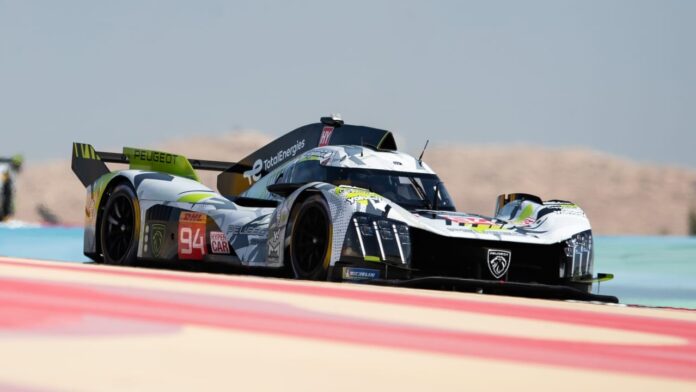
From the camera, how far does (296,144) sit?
1342 cm

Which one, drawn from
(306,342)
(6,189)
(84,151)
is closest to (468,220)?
(84,151)

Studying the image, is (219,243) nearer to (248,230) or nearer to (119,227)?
(248,230)

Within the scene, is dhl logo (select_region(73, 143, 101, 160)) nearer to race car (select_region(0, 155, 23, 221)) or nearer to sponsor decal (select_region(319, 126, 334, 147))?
sponsor decal (select_region(319, 126, 334, 147))

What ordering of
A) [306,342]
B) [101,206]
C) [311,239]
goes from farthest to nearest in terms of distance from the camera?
[101,206] → [311,239] → [306,342]

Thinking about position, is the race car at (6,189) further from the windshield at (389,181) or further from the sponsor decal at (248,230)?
the windshield at (389,181)

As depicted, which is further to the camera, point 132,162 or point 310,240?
point 132,162

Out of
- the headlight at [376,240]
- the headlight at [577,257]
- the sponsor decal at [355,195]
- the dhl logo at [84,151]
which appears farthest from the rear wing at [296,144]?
the headlight at [376,240]

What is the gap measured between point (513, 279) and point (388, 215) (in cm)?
122

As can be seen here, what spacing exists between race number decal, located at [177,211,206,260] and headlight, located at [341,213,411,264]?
255 cm

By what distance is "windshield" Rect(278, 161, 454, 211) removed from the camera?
1139cm

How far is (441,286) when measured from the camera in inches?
372

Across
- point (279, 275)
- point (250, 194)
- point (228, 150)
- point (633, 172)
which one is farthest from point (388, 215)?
point (228, 150)

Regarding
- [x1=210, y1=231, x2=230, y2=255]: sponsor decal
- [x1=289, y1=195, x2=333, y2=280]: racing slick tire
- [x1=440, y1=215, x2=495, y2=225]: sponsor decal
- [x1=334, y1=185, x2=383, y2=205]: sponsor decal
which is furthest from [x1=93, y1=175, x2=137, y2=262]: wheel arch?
[x1=440, y1=215, x2=495, y2=225]: sponsor decal

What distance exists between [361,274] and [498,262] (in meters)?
1.16
